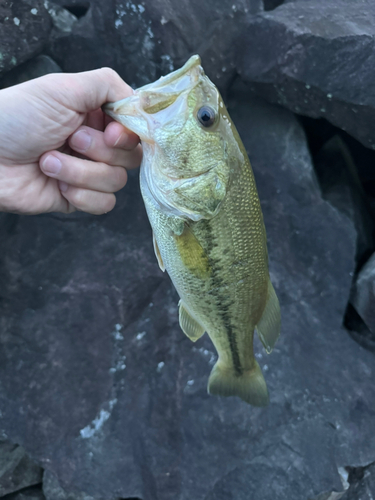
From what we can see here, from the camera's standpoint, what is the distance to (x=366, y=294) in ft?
6.54

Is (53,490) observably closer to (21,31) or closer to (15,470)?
(15,470)

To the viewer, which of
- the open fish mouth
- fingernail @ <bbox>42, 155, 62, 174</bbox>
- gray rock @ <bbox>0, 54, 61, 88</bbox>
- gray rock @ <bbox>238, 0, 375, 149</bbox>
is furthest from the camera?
gray rock @ <bbox>0, 54, 61, 88</bbox>

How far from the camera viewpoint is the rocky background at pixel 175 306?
6.11 ft

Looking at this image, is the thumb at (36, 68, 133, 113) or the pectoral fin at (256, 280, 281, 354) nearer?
the thumb at (36, 68, 133, 113)

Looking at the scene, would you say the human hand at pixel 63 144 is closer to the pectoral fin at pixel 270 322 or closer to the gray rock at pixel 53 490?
the pectoral fin at pixel 270 322

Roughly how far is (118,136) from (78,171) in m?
0.20

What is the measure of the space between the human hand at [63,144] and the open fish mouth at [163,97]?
0.70 feet

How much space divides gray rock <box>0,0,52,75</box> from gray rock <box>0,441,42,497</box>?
2258 millimetres

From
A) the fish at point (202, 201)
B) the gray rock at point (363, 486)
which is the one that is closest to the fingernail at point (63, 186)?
the fish at point (202, 201)

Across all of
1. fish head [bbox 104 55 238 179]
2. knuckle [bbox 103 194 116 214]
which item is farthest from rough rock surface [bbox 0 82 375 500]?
fish head [bbox 104 55 238 179]

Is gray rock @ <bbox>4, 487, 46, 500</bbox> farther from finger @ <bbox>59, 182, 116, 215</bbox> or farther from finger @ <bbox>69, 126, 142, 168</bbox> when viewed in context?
finger @ <bbox>69, 126, 142, 168</bbox>

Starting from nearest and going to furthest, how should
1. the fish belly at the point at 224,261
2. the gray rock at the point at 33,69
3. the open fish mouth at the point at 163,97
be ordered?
the open fish mouth at the point at 163,97 → the fish belly at the point at 224,261 → the gray rock at the point at 33,69

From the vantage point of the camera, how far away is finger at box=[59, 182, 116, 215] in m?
1.37

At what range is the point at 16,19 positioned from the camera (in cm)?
182
